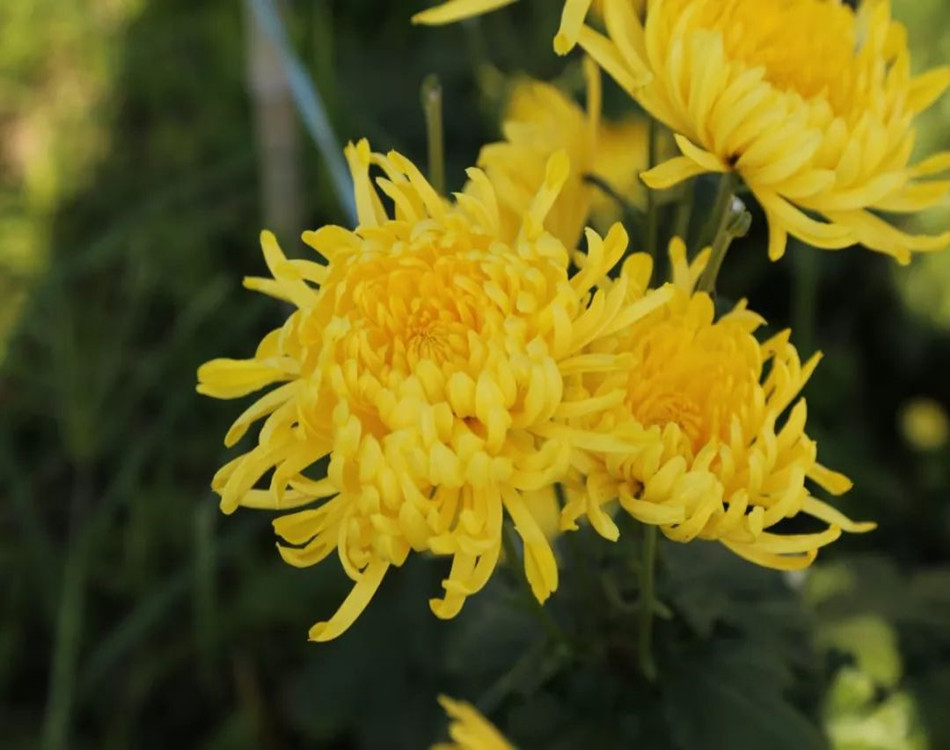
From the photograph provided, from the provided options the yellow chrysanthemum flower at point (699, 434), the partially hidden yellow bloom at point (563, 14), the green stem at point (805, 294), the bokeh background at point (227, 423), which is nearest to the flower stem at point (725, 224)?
the yellow chrysanthemum flower at point (699, 434)

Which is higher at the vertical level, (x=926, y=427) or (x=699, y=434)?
(x=699, y=434)

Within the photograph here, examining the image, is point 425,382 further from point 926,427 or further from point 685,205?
point 926,427

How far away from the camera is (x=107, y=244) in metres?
1.51

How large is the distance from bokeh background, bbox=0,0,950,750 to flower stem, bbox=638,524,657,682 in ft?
0.33

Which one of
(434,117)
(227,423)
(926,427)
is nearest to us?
(434,117)

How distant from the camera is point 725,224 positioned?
0.63m

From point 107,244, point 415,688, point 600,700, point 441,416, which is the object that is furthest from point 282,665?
point 441,416

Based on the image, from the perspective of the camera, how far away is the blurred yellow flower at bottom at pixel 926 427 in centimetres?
157

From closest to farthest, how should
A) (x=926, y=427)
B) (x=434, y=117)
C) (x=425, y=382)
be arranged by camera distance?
1. (x=425, y=382)
2. (x=434, y=117)
3. (x=926, y=427)

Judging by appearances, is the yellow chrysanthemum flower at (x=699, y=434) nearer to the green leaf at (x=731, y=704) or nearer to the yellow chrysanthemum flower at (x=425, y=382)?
the yellow chrysanthemum flower at (x=425, y=382)

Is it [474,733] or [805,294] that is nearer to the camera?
[474,733]

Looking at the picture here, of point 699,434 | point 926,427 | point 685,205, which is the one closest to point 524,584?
point 699,434

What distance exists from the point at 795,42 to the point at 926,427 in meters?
1.04

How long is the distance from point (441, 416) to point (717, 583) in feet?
1.58
